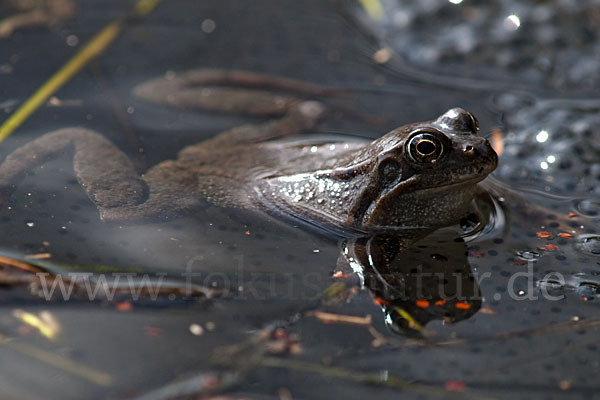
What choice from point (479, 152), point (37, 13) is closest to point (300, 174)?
point (479, 152)

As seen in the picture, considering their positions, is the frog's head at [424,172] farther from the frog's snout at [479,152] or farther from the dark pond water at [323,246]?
the dark pond water at [323,246]

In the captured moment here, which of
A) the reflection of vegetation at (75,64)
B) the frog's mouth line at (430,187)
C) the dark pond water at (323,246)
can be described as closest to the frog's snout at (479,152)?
the frog's mouth line at (430,187)

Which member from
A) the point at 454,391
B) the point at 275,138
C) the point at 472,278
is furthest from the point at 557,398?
the point at 275,138

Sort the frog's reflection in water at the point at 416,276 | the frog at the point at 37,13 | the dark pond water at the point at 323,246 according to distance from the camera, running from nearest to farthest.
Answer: the dark pond water at the point at 323,246 → the frog's reflection in water at the point at 416,276 → the frog at the point at 37,13

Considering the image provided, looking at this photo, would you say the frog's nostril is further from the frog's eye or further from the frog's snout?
the frog's eye

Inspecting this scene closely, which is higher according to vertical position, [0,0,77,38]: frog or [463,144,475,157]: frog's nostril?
[0,0,77,38]: frog

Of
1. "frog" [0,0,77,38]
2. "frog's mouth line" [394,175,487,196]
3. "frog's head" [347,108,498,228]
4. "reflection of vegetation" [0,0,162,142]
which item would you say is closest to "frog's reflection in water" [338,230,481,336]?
"frog's head" [347,108,498,228]
